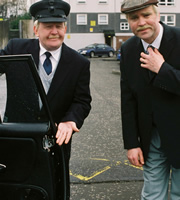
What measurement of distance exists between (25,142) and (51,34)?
86cm

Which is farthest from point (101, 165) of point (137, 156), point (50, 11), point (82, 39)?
point (82, 39)

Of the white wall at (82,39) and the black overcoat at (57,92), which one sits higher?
the white wall at (82,39)

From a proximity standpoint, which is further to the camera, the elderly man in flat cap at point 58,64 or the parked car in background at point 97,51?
the parked car in background at point 97,51

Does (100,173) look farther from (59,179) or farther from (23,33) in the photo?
(23,33)

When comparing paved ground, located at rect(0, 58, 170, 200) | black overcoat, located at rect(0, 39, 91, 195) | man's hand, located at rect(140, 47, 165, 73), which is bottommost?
paved ground, located at rect(0, 58, 170, 200)

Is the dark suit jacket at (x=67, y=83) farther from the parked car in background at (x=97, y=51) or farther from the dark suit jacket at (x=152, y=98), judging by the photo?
the parked car in background at (x=97, y=51)

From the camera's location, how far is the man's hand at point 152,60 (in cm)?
220

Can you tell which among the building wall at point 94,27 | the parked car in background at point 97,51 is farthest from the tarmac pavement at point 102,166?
the building wall at point 94,27

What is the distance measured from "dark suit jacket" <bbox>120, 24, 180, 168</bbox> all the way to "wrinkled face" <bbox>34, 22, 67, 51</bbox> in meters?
0.52

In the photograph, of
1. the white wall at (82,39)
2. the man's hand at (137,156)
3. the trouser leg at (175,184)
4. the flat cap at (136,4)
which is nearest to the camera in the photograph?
the flat cap at (136,4)

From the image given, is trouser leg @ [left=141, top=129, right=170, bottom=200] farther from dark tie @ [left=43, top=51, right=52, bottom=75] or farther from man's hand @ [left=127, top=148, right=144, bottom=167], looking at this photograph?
dark tie @ [left=43, top=51, right=52, bottom=75]

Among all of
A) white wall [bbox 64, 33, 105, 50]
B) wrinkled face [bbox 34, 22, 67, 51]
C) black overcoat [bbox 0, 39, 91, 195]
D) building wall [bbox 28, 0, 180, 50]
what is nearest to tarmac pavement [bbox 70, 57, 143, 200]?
black overcoat [bbox 0, 39, 91, 195]

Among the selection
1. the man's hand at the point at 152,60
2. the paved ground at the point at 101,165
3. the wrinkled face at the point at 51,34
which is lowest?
the paved ground at the point at 101,165

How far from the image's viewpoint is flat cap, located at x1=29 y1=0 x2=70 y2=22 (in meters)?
2.49
